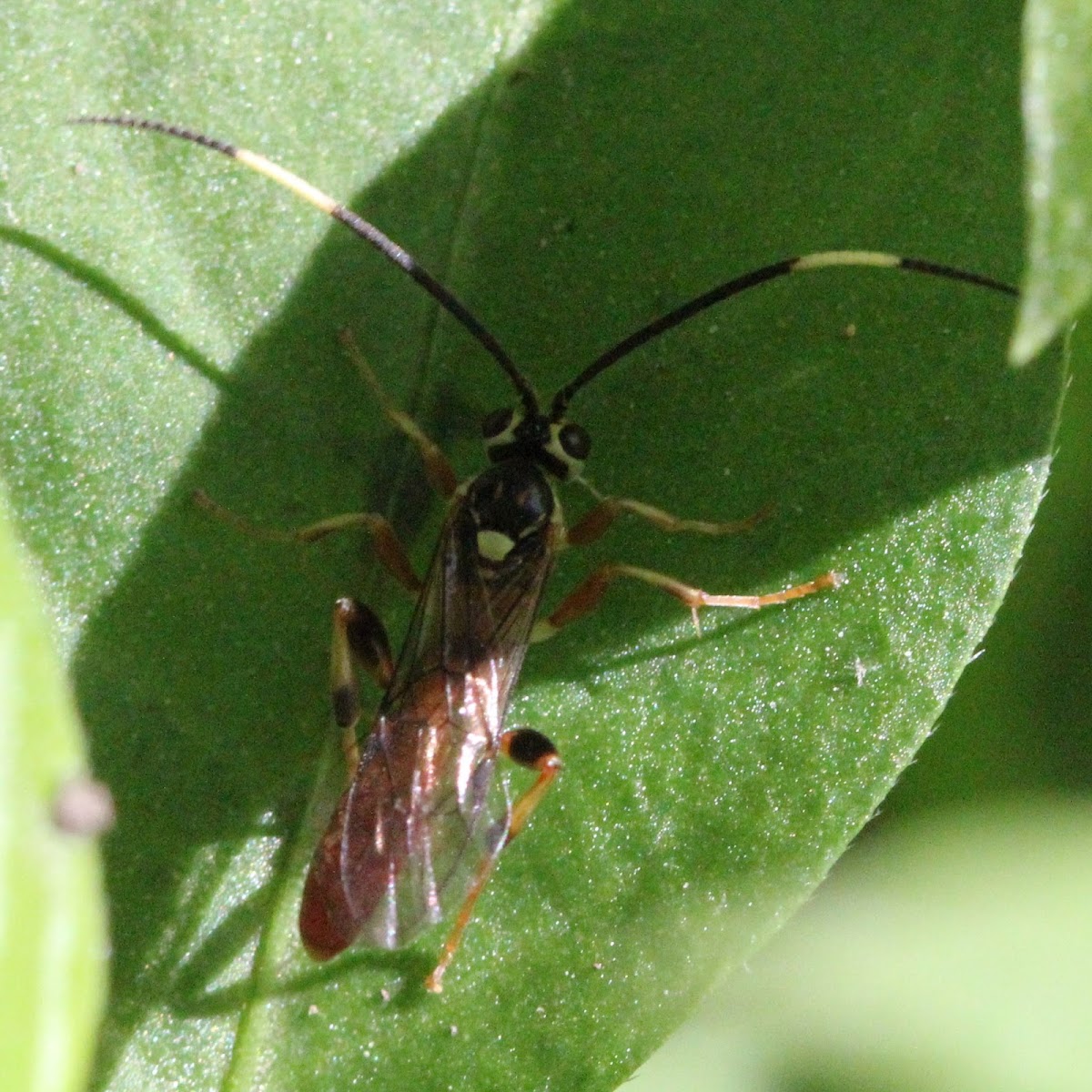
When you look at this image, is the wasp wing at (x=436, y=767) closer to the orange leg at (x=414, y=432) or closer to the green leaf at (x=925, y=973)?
the orange leg at (x=414, y=432)

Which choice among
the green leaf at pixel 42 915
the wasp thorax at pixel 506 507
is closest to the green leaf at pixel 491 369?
the wasp thorax at pixel 506 507

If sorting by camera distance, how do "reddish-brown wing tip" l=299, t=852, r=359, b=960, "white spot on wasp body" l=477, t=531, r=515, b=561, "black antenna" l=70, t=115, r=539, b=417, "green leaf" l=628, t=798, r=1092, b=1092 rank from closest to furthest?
"reddish-brown wing tip" l=299, t=852, r=359, b=960 < "black antenna" l=70, t=115, r=539, b=417 < "white spot on wasp body" l=477, t=531, r=515, b=561 < "green leaf" l=628, t=798, r=1092, b=1092

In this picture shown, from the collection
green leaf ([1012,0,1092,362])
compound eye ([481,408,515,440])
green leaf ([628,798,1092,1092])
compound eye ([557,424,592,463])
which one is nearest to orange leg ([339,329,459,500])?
compound eye ([481,408,515,440])

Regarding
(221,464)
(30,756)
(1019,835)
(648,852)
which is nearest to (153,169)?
(221,464)

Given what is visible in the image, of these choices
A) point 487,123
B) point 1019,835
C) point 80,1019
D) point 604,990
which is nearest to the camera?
point 80,1019

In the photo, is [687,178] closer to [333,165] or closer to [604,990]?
[333,165]

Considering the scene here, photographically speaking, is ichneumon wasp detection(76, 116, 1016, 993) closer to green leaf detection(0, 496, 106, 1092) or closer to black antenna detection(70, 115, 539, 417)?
black antenna detection(70, 115, 539, 417)
